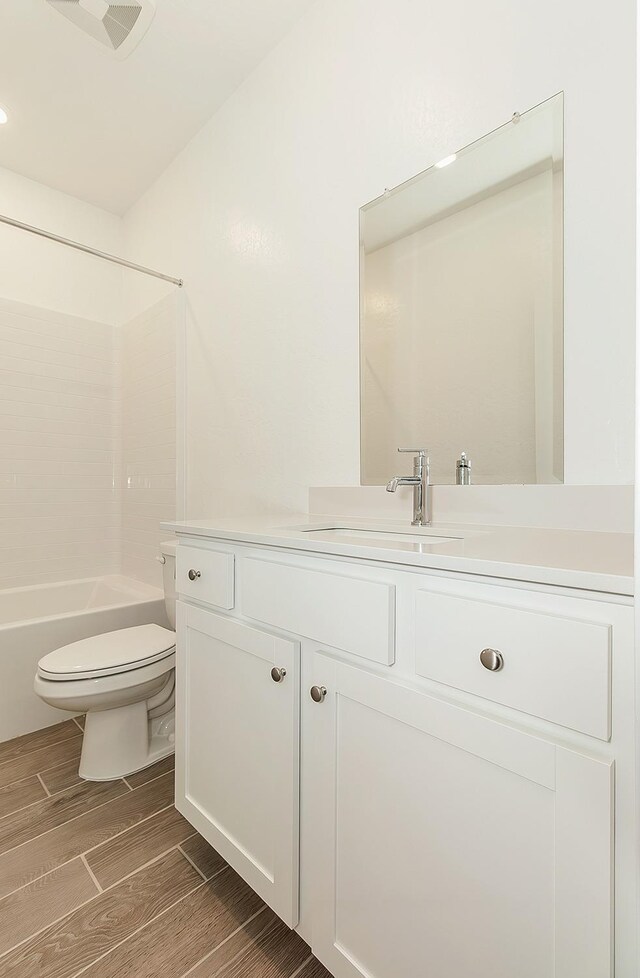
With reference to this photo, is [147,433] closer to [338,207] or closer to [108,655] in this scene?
[108,655]

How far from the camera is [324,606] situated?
0.88 metres

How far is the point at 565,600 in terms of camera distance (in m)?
0.57

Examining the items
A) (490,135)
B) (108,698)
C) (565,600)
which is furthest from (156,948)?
(490,135)

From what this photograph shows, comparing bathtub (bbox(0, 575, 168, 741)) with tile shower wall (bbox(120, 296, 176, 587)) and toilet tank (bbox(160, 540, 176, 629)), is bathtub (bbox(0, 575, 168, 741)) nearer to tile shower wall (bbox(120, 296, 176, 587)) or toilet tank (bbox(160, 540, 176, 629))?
tile shower wall (bbox(120, 296, 176, 587))

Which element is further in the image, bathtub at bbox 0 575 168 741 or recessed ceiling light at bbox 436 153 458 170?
bathtub at bbox 0 575 168 741

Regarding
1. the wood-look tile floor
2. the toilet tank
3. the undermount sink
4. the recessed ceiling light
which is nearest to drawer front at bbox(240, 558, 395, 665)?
the undermount sink

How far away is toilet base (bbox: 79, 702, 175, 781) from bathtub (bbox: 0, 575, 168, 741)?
1.49 feet

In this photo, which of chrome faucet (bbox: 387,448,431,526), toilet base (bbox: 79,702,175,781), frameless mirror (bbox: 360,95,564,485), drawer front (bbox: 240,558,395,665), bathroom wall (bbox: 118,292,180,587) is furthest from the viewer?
bathroom wall (bbox: 118,292,180,587)

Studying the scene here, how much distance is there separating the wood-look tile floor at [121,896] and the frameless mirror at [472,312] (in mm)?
1142

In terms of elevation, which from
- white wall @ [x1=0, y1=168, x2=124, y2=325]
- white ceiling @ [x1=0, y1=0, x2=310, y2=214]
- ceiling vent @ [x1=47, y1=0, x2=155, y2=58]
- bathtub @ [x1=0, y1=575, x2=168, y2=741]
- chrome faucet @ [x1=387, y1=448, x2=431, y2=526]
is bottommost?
bathtub @ [x1=0, y1=575, x2=168, y2=741]

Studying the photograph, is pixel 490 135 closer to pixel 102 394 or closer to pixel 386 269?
pixel 386 269

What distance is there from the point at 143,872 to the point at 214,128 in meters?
2.77

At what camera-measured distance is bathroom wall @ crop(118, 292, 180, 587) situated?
95.9 inches

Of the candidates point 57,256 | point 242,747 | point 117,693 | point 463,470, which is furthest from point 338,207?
point 57,256
